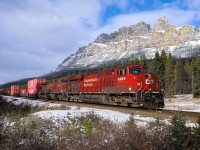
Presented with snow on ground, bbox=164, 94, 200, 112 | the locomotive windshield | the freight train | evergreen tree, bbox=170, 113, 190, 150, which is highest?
the locomotive windshield

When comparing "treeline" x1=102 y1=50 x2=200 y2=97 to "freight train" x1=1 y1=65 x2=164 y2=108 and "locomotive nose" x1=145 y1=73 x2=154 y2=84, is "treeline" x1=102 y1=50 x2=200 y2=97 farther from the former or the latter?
"locomotive nose" x1=145 y1=73 x2=154 y2=84

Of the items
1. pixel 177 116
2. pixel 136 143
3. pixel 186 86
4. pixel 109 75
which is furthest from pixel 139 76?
pixel 186 86

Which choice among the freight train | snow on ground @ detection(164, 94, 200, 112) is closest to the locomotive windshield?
the freight train

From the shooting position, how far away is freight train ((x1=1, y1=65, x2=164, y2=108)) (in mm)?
22109

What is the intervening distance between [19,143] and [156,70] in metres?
68.3

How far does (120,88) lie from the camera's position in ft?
80.8

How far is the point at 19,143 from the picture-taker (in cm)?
768

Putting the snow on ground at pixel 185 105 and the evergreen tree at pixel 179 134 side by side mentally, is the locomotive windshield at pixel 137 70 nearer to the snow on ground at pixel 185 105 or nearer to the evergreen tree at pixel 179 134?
the snow on ground at pixel 185 105

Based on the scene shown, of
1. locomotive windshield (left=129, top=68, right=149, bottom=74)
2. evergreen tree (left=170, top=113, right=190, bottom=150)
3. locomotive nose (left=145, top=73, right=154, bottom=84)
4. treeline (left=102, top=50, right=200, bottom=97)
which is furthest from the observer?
treeline (left=102, top=50, right=200, bottom=97)

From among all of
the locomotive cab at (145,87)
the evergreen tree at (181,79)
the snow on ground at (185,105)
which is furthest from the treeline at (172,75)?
the locomotive cab at (145,87)

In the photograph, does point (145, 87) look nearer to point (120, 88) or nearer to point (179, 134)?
point (120, 88)

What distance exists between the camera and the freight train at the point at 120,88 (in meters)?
22.1

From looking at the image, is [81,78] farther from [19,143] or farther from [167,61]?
[167,61]

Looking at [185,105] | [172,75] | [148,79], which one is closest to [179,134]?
[148,79]
